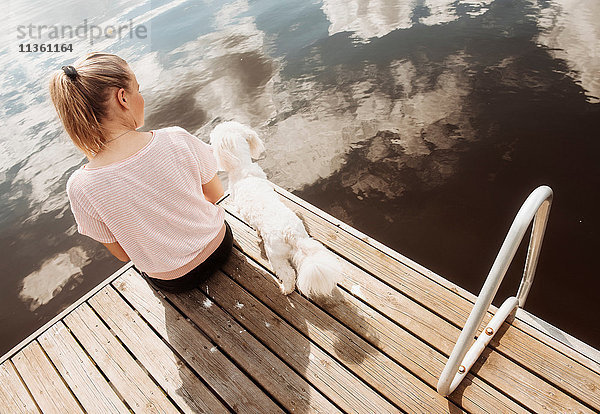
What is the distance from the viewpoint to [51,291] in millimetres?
4379

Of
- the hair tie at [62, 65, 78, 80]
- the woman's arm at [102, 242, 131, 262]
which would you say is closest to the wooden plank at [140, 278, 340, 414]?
the woman's arm at [102, 242, 131, 262]

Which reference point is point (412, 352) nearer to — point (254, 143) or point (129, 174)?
point (129, 174)

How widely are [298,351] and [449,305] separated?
3.74ft

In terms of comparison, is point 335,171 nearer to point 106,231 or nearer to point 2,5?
point 106,231

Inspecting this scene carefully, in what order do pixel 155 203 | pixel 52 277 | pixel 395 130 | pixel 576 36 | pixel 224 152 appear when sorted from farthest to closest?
pixel 576 36 < pixel 395 130 < pixel 52 277 < pixel 224 152 < pixel 155 203

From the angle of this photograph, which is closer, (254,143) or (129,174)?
(129,174)

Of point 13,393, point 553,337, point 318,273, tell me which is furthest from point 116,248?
point 553,337

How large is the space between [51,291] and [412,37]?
337 inches

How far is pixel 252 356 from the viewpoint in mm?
2230

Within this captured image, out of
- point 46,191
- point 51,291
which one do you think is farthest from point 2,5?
point 51,291

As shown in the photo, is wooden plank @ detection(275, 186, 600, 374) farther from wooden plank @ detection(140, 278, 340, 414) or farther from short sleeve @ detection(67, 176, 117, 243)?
short sleeve @ detection(67, 176, 117, 243)

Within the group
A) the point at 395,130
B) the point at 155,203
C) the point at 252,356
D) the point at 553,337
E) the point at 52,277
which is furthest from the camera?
the point at 395,130

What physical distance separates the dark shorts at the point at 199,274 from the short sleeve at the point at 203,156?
639 millimetres

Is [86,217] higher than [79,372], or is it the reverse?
[86,217]
